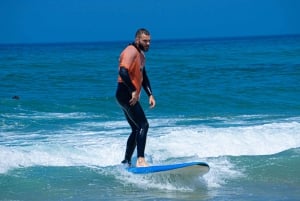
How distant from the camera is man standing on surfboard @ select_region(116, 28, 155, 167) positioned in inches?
298

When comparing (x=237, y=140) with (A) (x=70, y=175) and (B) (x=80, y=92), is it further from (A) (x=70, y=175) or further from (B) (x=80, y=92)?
(B) (x=80, y=92)

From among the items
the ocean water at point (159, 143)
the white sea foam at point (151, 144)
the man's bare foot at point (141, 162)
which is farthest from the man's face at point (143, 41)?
the white sea foam at point (151, 144)

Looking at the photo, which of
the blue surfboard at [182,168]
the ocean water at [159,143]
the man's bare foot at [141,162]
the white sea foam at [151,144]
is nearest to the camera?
the blue surfboard at [182,168]

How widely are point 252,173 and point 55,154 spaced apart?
3.06 meters

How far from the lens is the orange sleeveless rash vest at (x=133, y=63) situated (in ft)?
24.8

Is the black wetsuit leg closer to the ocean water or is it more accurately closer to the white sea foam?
the ocean water

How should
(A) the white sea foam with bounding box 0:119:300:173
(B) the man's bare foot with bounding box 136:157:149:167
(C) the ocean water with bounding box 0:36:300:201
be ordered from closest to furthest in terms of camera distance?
(C) the ocean water with bounding box 0:36:300:201, (B) the man's bare foot with bounding box 136:157:149:167, (A) the white sea foam with bounding box 0:119:300:173

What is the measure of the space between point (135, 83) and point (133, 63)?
0.24 meters

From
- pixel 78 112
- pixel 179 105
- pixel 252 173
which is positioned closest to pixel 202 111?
pixel 179 105

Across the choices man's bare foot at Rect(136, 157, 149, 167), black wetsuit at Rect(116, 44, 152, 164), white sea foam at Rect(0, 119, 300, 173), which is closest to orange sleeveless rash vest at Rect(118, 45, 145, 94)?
black wetsuit at Rect(116, 44, 152, 164)

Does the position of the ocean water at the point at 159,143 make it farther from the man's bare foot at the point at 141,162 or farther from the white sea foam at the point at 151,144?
the man's bare foot at the point at 141,162

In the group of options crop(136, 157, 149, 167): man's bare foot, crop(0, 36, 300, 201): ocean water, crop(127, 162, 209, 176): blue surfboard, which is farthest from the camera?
crop(136, 157, 149, 167): man's bare foot

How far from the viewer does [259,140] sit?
11.3 meters

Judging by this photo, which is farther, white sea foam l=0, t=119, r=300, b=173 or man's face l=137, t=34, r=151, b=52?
white sea foam l=0, t=119, r=300, b=173
